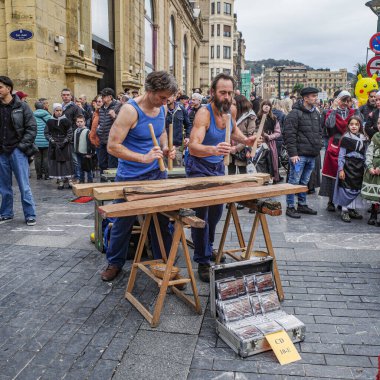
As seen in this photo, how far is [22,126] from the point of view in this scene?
6207 mm

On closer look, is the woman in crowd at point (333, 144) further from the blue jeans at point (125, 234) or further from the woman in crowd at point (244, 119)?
the blue jeans at point (125, 234)

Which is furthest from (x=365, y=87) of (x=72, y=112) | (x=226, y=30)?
(x=226, y=30)

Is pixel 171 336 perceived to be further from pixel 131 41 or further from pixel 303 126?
pixel 131 41

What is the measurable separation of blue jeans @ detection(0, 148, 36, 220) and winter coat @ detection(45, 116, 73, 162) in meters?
2.87

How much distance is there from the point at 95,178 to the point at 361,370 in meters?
8.71

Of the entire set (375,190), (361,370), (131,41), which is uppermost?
(131,41)

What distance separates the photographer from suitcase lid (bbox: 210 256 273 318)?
3.29 meters

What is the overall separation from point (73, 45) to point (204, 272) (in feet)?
32.4

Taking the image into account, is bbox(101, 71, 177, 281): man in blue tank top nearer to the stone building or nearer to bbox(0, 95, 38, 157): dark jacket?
bbox(0, 95, 38, 157): dark jacket

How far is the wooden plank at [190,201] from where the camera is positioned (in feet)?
9.54

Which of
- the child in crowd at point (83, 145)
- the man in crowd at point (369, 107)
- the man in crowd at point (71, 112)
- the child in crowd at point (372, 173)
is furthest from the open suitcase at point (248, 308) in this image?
the man in crowd at point (71, 112)

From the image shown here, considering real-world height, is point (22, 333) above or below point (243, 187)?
below

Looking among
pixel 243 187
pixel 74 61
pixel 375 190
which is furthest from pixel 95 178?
pixel 243 187

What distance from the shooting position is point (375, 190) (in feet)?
20.1
